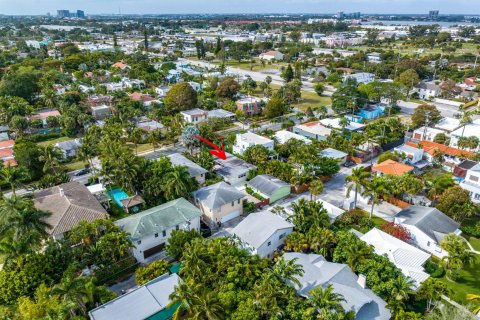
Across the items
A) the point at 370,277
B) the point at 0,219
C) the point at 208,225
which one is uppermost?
the point at 0,219

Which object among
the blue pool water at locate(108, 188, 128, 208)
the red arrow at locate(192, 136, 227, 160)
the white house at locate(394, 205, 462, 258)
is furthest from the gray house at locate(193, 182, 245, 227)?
the white house at locate(394, 205, 462, 258)

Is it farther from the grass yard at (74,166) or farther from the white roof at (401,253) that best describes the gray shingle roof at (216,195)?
the grass yard at (74,166)

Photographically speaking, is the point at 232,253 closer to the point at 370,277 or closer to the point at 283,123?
the point at 370,277

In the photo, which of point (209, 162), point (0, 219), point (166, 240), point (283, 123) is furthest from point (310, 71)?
point (0, 219)

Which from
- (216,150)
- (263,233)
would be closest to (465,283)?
(263,233)

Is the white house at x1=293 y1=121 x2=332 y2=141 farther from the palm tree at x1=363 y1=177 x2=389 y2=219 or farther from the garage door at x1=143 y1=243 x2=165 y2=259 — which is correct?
the garage door at x1=143 y1=243 x2=165 y2=259

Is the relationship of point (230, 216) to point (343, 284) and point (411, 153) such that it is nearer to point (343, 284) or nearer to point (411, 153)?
point (343, 284)

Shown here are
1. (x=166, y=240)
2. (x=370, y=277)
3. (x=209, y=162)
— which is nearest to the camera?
(x=370, y=277)
